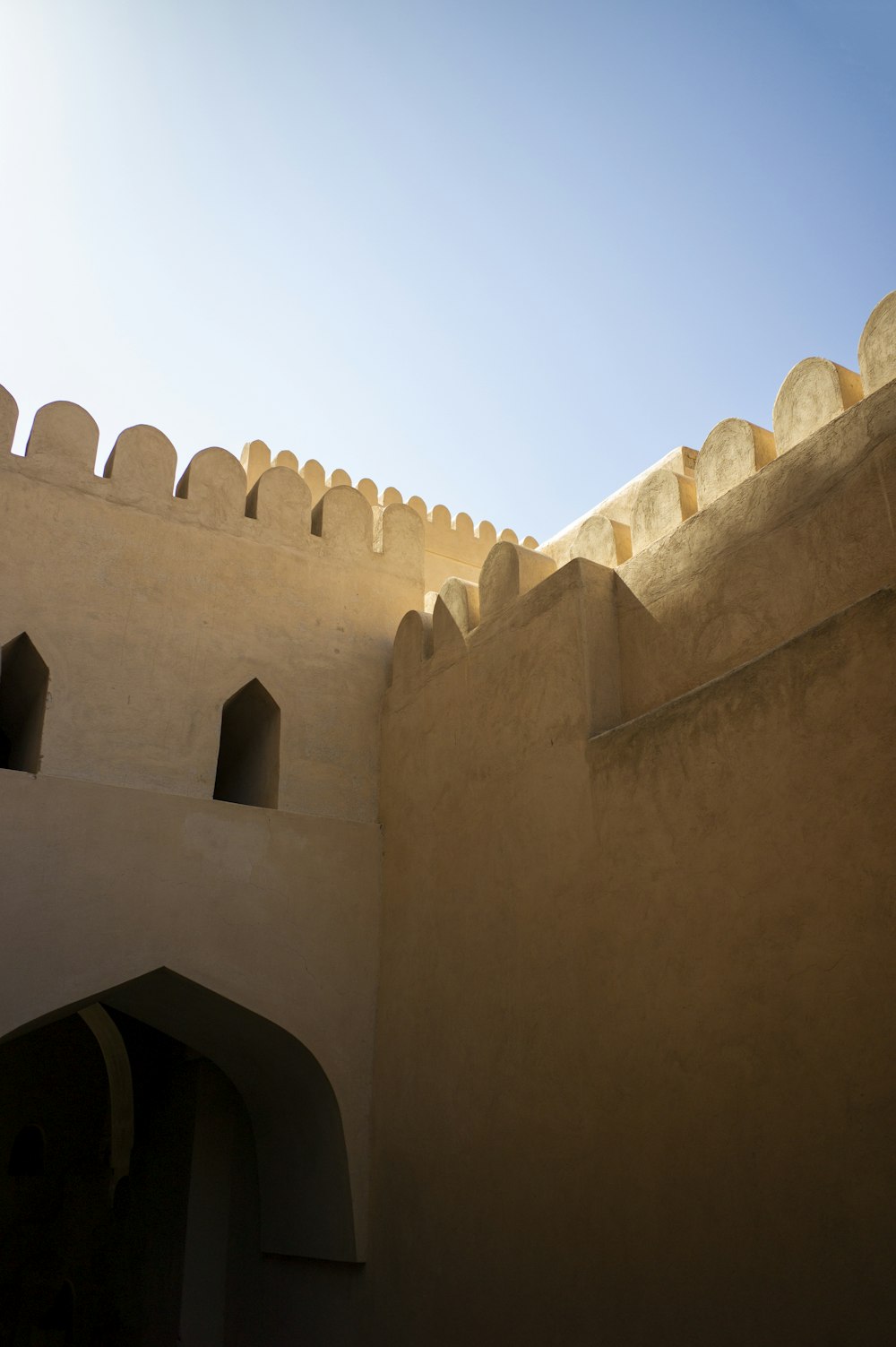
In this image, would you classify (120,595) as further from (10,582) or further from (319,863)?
(319,863)

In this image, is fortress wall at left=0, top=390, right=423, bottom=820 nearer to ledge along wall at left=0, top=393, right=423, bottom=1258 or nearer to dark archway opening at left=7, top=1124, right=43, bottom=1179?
ledge along wall at left=0, top=393, right=423, bottom=1258

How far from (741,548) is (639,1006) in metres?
1.67

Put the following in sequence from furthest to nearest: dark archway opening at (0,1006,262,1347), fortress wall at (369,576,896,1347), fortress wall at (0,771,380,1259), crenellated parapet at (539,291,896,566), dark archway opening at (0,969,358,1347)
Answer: dark archway opening at (0,1006,262,1347), dark archway opening at (0,969,358,1347), fortress wall at (0,771,380,1259), crenellated parapet at (539,291,896,566), fortress wall at (369,576,896,1347)

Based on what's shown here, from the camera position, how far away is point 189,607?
5.80 meters

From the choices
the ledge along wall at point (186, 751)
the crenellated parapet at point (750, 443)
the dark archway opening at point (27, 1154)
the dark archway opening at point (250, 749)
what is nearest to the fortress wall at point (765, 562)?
the crenellated parapet at point (750, 443)

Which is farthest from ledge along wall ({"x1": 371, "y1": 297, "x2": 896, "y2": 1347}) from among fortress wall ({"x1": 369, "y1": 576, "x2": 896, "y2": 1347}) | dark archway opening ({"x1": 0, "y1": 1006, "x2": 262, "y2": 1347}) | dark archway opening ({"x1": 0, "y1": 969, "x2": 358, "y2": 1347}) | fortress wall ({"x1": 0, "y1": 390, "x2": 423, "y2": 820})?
dark archway opening ({"x1": 0, "y1": 1006, "x2": 262, "y2": 1347})

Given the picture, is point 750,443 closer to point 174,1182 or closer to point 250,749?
point 250,749

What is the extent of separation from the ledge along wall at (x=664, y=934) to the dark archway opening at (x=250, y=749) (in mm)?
828

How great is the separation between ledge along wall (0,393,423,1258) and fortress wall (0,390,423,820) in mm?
10

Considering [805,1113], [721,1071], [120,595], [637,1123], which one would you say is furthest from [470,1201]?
[120,595]

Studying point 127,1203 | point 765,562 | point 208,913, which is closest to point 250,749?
point 208,913

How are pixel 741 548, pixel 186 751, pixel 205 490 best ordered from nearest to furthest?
pixel 741 548 → pixel 186 751 → pixel 205 490

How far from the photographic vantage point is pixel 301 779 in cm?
577

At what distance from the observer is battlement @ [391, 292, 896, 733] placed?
12.0 feet
